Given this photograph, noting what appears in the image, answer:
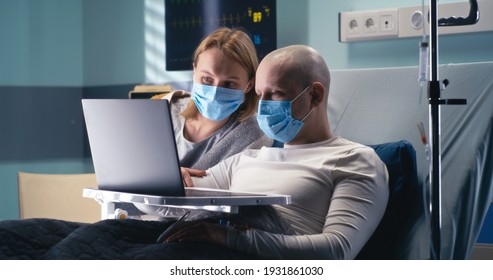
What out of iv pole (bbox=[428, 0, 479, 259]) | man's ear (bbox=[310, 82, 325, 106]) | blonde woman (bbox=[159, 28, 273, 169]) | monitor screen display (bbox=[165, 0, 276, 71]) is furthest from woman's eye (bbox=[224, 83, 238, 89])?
monitor screen display (bbox=[165, 0, 276, 71])

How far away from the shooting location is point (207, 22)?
385 centimetres

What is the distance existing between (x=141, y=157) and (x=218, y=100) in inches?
24.1

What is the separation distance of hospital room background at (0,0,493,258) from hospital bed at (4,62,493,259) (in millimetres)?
1879

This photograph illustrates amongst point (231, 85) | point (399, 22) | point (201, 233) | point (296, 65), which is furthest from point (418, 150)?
point (399, 22)

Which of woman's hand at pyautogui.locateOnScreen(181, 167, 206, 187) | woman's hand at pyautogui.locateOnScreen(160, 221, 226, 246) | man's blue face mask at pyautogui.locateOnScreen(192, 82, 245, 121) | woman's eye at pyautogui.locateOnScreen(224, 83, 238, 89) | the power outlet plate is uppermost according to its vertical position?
the power outlet plate

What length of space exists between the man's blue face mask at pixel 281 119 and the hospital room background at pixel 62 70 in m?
1.95

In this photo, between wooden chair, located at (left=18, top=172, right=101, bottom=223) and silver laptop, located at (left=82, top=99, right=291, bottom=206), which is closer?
silver laptop, located at (left=82, top=99, right=291, bottom=206)

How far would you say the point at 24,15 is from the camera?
4.17m

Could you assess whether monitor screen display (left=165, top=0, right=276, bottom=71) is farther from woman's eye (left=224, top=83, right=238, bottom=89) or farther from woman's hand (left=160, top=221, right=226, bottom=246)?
woman's hand (left=160, top=221, right=226, bottom=246)

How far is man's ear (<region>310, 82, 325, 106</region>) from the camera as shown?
204 centimetres

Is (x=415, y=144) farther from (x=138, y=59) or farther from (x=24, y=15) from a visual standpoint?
(x=24, y=15)

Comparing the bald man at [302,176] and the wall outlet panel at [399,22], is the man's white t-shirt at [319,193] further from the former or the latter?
the wall outlet panel at [399,22]

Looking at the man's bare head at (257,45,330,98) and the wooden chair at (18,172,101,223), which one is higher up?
the man's bare head at (257,45,330,98)

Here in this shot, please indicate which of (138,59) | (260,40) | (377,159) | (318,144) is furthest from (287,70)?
(138,59)
